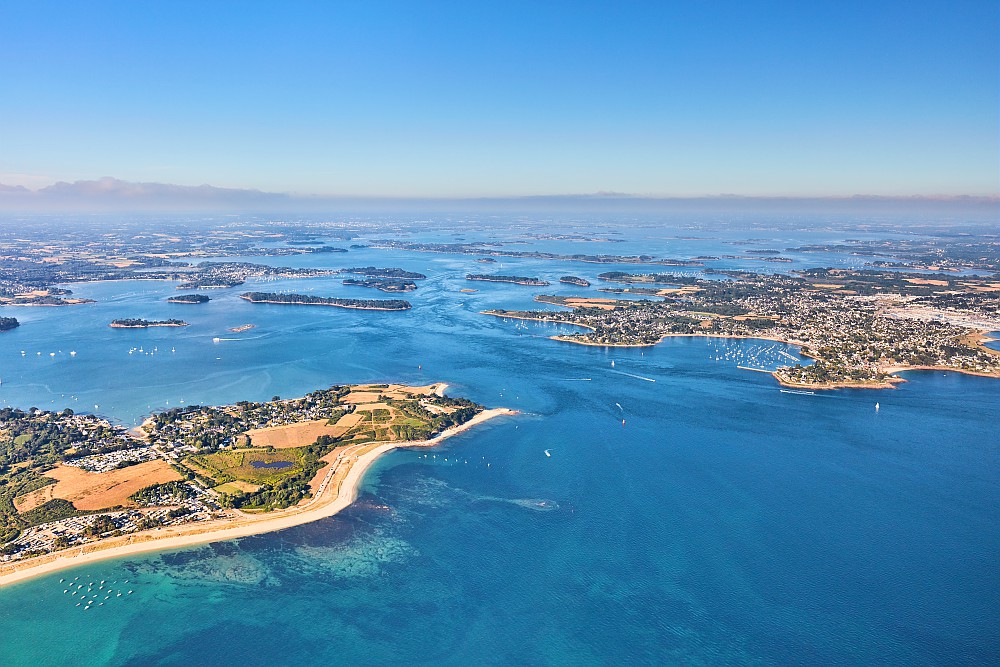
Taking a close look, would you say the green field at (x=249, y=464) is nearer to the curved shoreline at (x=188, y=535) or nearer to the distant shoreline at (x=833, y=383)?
the curved shoreline at (x=188, y=535)

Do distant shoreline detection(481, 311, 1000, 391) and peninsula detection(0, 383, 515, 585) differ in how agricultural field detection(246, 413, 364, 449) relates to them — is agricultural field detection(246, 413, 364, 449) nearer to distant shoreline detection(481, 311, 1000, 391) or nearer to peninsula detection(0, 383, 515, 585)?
peninsula detection(0, 383, 515, 585)

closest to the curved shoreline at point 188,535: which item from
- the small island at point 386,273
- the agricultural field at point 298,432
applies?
the agricultural field at point 298,432

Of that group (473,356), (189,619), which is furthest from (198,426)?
(473,356)

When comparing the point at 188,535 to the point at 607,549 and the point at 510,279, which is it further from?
the point at 510,279

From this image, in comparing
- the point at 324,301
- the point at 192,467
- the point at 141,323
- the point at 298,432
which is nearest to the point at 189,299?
the point at 141,323

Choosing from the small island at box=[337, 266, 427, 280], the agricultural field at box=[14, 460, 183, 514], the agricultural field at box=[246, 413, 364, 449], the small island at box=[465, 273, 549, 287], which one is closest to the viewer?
the agricultural field at box=[14, 460, 183, 514]

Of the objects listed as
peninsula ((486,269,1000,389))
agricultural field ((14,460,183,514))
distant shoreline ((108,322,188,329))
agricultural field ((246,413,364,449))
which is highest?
peninsula ((486,269,1000,389))

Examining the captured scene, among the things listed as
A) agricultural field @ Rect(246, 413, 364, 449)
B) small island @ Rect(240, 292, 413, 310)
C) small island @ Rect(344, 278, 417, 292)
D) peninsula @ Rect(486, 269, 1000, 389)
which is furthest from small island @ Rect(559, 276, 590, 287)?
agricultural field @ Rect(246, 413, 364, 449)
